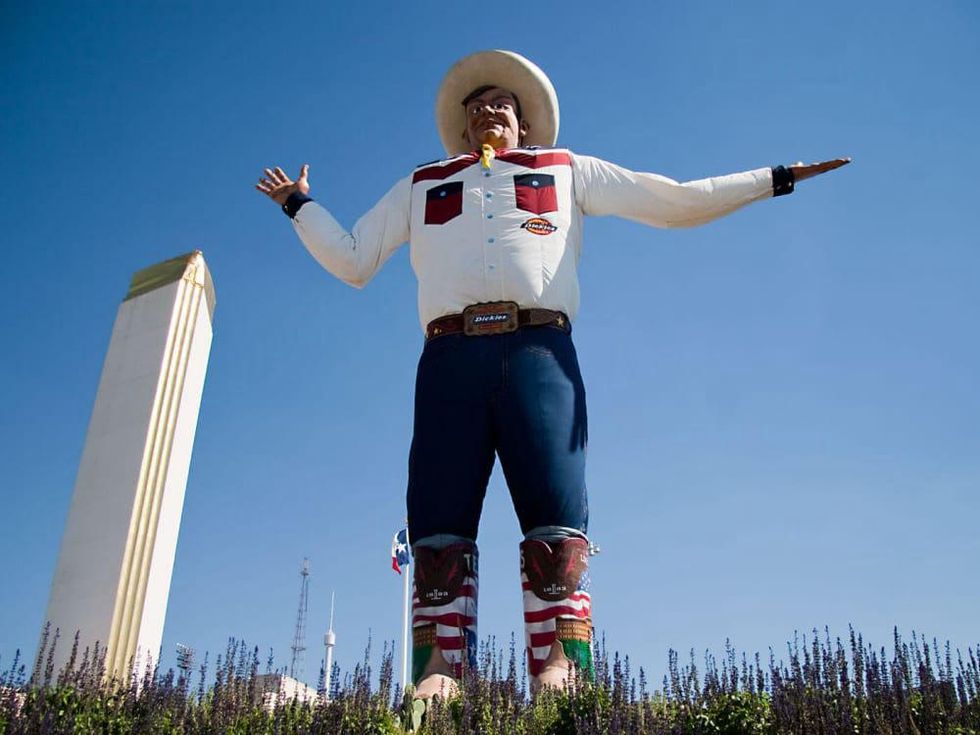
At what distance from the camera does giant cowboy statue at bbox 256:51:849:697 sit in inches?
185

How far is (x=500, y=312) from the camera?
5.21 meters

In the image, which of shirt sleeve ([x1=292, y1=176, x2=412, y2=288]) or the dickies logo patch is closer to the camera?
the dickies logo patch

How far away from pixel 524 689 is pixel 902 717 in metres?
1.42

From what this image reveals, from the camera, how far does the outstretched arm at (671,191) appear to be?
224 inches

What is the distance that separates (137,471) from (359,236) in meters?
3.99

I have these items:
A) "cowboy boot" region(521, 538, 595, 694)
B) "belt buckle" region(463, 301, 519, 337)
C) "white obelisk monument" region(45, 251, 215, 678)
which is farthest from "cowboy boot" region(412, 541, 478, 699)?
"white obelisk monument" region(45, 251, 215, 678)

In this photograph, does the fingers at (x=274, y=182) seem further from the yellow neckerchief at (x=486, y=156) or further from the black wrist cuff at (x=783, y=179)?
the black wrist cuff at (x=783, y=179)

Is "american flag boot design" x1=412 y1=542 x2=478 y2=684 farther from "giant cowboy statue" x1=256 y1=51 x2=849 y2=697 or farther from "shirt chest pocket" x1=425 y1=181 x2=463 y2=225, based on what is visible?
"shirt chest pocket" x1=425 y1=181 x2=463 y2=225

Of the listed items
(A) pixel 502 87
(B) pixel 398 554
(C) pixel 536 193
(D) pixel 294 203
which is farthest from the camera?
(B) pixel 398 554

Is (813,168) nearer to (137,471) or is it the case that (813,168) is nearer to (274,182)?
(274,182)

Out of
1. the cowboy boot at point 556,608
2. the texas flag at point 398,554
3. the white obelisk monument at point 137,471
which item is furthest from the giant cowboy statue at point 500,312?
the texas flag at point 398,554

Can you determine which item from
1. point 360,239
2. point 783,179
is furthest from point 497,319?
point 783,179

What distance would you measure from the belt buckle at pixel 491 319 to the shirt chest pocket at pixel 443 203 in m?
0.69

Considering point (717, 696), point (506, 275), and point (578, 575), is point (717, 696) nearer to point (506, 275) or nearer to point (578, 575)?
point (578, 575)
